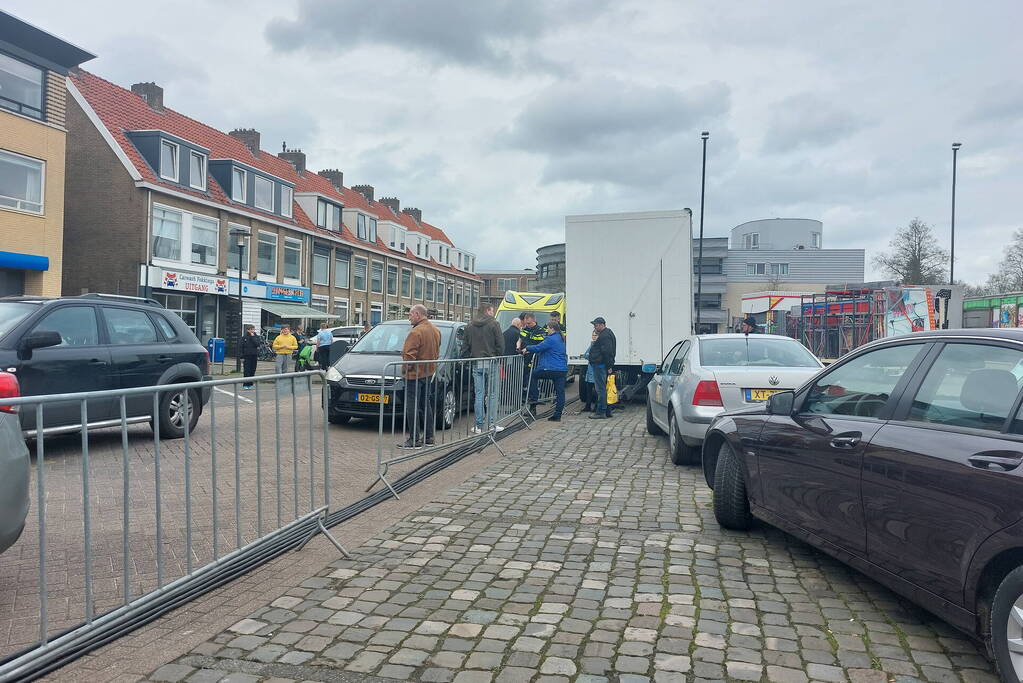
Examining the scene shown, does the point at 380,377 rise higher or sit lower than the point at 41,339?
lower

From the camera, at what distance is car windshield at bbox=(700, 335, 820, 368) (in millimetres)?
8422

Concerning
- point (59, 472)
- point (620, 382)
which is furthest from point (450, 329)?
point (59, 472)

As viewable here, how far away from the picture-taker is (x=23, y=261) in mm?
22500

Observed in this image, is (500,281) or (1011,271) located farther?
(500,281)

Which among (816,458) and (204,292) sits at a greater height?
(204,292)

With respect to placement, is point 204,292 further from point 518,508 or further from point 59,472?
point 59,472

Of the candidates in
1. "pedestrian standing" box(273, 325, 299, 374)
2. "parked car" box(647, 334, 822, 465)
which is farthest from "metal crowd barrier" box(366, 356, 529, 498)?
"pedestrian standing" box(273, 325, 299, 374)

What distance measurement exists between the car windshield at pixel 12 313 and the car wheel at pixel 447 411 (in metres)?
4.27

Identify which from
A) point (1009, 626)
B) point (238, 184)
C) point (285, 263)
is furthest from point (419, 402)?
point (285, 263)

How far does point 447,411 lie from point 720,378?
2.85 meters

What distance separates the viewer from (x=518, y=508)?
21.2 feet

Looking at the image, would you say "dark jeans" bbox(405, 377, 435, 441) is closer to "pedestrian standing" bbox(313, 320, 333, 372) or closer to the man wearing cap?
the man wearing cap

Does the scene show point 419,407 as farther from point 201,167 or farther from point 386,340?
point 201,167

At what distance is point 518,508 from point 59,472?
12.3ft
